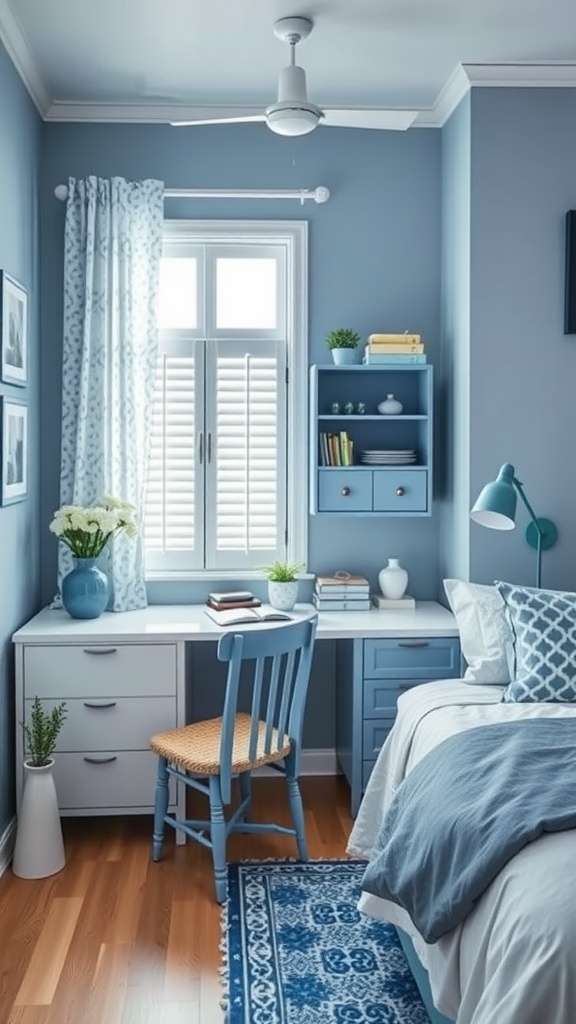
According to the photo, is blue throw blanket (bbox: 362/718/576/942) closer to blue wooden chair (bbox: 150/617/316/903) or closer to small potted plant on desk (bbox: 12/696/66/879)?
blue wooden chair (bbox: 150/617/316/903)

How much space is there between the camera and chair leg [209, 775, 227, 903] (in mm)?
2855

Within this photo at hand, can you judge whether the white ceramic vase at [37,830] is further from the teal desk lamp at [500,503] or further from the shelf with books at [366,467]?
the teal desk lamp at [500,503]

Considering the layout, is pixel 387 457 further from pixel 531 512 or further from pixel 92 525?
pixel 92 525

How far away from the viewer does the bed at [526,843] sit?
155 cm

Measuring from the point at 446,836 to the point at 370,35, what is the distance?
2604mm

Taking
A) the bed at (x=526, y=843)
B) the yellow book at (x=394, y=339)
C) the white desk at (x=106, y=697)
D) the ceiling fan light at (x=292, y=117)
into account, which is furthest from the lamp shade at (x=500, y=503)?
the ceiling fan light at (x=292, y=117)

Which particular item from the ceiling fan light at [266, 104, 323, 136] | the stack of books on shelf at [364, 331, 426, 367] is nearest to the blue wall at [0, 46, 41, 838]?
the ceiling fan light at [266, 104, 323, 136]

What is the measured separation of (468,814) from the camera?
1965 mm

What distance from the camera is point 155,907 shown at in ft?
9.27

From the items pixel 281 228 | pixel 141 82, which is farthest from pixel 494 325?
pixel 141 82

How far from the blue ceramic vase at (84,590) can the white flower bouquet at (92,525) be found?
0.05 m

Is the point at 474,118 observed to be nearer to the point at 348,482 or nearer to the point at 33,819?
the point at 348,482

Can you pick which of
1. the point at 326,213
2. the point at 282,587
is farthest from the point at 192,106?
the point at 282,587

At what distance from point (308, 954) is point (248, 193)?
2.86 m
